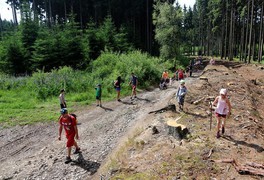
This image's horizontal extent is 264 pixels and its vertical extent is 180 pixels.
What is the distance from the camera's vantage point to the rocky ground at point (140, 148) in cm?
652

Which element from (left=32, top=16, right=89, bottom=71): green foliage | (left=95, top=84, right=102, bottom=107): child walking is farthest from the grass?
(left=32, top=16, right=89, bottom=71): green foliage

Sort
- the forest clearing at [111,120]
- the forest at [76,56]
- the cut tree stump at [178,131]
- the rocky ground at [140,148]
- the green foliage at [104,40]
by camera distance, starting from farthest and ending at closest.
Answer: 1. the green foliage at [104,40]
2. the forest at [76,56]
3. the cut tree stump at [178,131]
4. the forest clearing at [111,120]
5. the rocky ground at [140,148]

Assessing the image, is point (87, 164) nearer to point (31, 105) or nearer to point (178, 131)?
point (178, 131)

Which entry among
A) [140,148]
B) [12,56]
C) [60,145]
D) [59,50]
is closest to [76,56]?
[59,50]

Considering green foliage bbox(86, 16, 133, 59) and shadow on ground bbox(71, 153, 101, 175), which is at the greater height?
green foliage bbox(86, 16, 133, 59)

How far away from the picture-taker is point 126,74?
902 inches

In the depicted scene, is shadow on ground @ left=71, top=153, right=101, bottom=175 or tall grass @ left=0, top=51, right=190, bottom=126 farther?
tall grass @ left=0, top=51, right=190, bottom=126

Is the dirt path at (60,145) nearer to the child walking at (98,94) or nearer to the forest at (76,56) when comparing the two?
the child walking at (98,94)

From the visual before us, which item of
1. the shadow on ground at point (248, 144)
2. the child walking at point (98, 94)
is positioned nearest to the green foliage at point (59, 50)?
the child walking at point (98, 94)

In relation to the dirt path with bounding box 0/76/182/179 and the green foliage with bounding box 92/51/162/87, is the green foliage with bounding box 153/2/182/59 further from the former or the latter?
the dirt path with bounding box 0/76/182/179

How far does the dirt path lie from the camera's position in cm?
816

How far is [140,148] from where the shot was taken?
26.6 feet

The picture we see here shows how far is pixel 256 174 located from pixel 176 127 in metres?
3.00

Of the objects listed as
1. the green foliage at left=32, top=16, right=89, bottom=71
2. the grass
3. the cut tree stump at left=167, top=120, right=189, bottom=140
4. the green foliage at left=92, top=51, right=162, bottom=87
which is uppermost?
the green foliage at left=32, top=16, right=89, bottom=71
